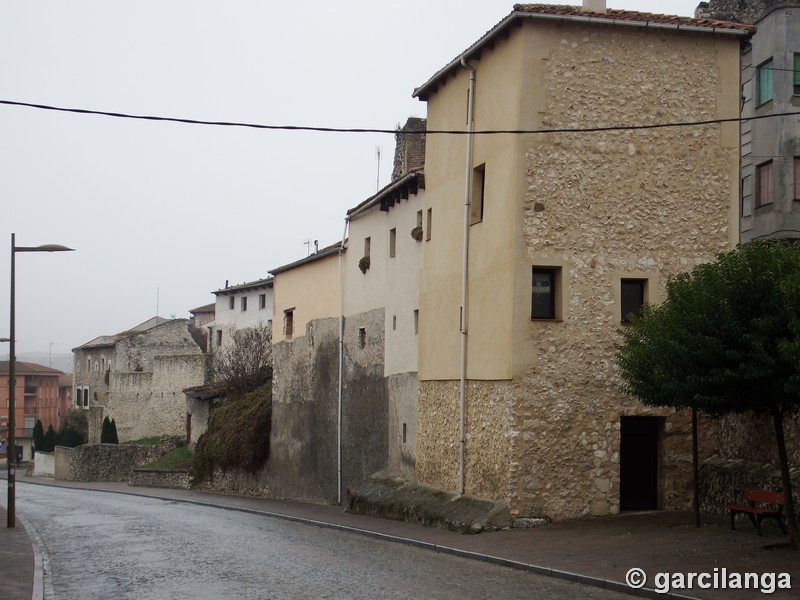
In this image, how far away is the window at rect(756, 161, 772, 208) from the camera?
32659 mm

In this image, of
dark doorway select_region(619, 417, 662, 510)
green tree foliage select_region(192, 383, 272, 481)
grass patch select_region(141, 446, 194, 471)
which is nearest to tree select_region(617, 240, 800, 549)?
dark doorway select_region(619, 417, 662, 510)

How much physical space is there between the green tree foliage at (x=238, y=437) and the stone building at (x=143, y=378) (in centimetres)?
2606

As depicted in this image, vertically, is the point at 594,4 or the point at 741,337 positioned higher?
the point at 594,4

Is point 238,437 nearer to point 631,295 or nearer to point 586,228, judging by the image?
point 631,295

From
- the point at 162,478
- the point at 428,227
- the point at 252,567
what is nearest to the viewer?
the point at 252,567

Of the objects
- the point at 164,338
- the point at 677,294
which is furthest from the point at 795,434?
the point at 164,338

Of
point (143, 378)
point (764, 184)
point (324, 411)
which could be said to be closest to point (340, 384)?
point (324, 411)

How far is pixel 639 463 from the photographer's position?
70.6 feet

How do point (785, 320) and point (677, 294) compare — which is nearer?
point (785, 320)

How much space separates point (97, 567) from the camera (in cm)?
1673

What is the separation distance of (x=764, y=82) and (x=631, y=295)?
15376 millimetres

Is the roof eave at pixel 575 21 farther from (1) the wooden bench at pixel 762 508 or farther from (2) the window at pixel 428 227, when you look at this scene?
(1) the wooden bench at pixel 762 508

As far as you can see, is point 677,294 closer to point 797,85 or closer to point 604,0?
point 604,0

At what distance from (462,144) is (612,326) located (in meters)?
5.69
